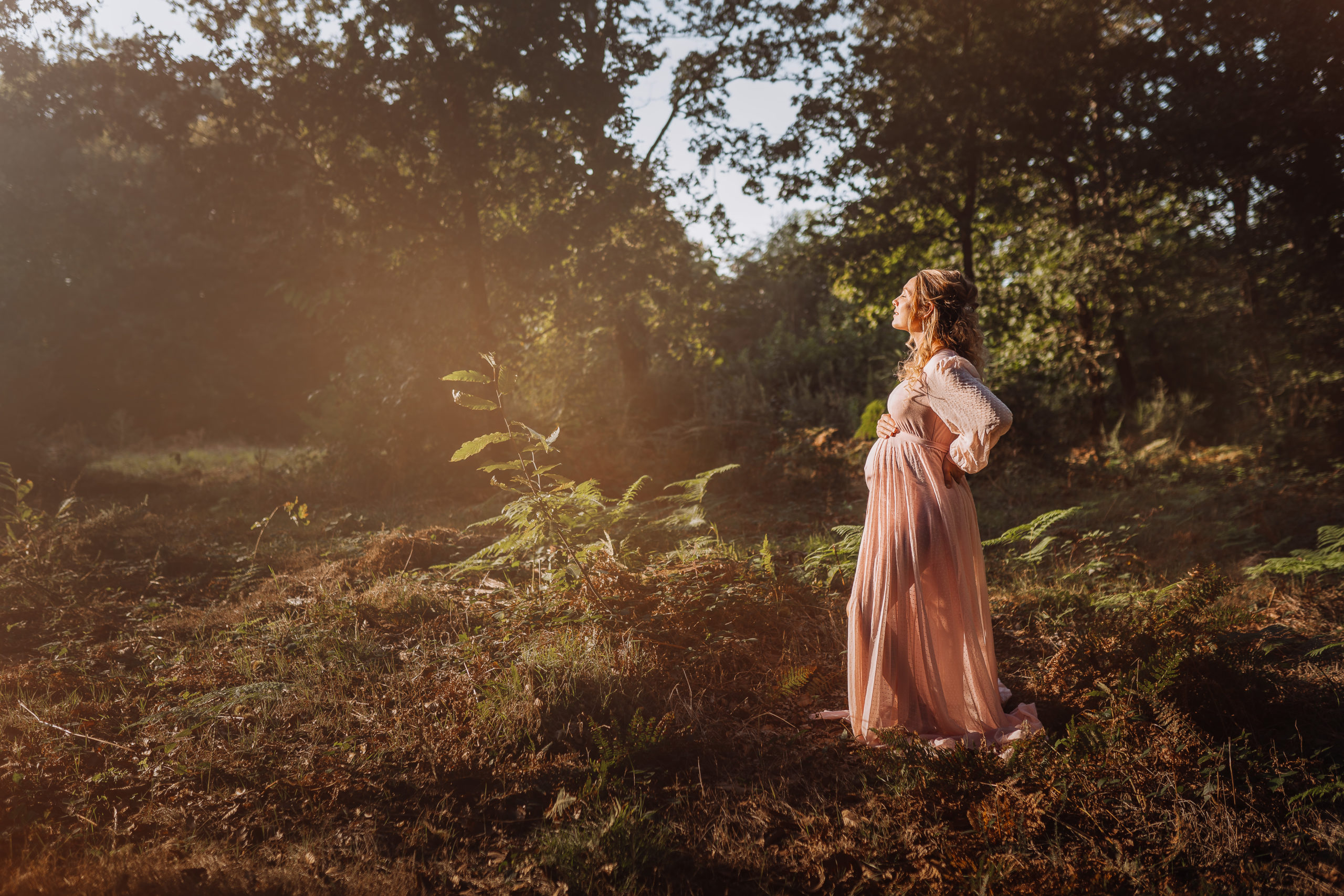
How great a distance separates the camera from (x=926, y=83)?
10.4 m

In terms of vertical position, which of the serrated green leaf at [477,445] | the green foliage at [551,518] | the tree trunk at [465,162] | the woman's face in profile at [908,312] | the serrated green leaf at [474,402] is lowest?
the green foliage at [551,518]

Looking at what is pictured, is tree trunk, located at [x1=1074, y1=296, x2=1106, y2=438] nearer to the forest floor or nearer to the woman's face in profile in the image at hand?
the forest floor

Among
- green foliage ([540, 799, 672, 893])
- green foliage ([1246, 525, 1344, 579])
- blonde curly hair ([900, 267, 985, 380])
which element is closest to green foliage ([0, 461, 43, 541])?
green foliage ([540, 799, 672, 893])

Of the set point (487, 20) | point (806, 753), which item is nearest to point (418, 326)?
point (487, 20)

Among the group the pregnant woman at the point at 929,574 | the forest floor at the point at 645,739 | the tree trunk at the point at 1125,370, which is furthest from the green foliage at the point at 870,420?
the pregnant woman at the point at 929,574

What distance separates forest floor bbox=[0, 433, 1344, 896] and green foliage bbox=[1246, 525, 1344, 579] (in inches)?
5.6

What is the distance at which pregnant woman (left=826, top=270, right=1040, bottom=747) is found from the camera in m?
3.25

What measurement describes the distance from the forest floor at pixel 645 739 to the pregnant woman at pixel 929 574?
246mm

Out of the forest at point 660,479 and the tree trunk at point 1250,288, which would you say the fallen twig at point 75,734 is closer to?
the forest at point 660,479

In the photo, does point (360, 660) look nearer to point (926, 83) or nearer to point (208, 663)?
point (208, 663)

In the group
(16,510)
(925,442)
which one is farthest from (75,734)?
(16,510)

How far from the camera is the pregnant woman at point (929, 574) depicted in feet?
10.7

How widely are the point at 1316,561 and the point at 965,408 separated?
3769mm

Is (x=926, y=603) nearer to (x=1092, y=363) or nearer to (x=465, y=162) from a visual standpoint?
(x=1092, y=363)
